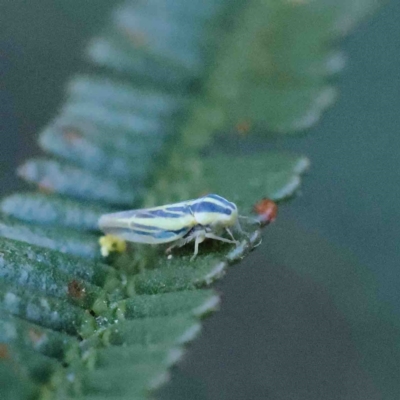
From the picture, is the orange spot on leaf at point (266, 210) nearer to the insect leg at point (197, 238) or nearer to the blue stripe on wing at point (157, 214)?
the insect leg at point (197, 238)

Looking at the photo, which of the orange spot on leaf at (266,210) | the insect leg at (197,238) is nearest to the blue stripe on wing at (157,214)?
the insect leg at (197,238)

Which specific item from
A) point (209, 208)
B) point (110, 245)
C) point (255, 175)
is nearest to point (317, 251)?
point (255, 175)

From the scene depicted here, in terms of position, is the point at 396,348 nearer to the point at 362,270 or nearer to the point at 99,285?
the point at 362,270

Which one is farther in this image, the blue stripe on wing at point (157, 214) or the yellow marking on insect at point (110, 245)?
the blue stripe on wing at point (157, 214)

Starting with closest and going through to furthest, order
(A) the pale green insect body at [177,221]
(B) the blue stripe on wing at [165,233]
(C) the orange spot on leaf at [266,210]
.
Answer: (C) the orange spot on leaf at [266,210]
(A) the pale green insect body at [177,221]
(B) the blue stripe on wing at [165,233]

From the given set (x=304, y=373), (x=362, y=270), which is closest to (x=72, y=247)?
(x=304, y=373)

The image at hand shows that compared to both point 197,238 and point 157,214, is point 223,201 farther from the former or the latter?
point 157,214

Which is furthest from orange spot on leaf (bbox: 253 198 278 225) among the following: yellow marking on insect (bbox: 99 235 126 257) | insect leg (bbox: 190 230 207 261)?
yellow marking on insect (bbox: 99 235 126 257)
